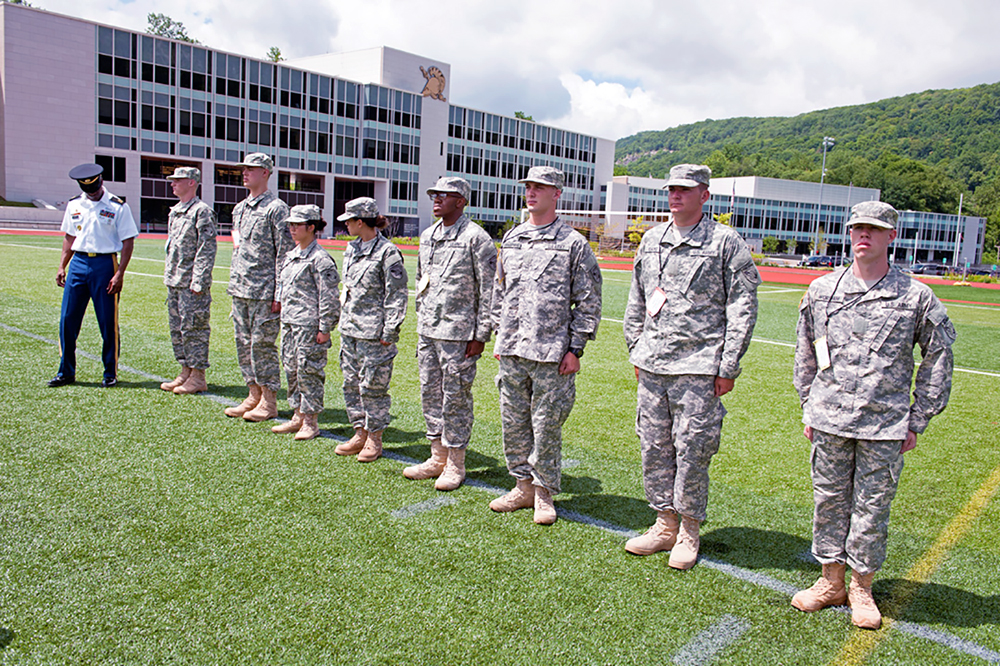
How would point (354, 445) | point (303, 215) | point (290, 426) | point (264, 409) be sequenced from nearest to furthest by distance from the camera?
1. point (354, 445)
2. point (303, 215)
3. point (290, 426)
4. point (264, 409)

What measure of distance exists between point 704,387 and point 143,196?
56.2 m

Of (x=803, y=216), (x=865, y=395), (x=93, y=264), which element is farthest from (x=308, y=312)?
(x=803, y=216)

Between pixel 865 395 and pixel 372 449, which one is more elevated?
pixel 865 395

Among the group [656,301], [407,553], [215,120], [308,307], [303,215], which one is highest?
[215,120]

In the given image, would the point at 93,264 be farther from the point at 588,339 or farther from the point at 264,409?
the point at 588,339

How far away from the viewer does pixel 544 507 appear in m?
4.66

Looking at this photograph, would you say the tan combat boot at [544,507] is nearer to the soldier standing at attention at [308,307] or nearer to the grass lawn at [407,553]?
the grass lawn at [407,553]

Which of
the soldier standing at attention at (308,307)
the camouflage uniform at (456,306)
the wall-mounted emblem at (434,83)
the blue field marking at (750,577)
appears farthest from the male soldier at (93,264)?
the wall-mounted emblem at (434,83)

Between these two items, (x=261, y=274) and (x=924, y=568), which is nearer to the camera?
(x=924, y=568)

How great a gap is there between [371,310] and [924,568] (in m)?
3.98

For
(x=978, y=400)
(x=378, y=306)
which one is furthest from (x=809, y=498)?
(x=978, y=400)

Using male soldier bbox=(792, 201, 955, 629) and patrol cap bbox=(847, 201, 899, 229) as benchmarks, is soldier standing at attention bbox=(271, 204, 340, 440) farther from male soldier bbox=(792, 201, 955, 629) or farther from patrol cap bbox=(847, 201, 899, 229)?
patrol cap bbox=(847, 201, 899, 229)

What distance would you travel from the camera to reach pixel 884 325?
3506 mm

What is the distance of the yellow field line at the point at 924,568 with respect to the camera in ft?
10.8
